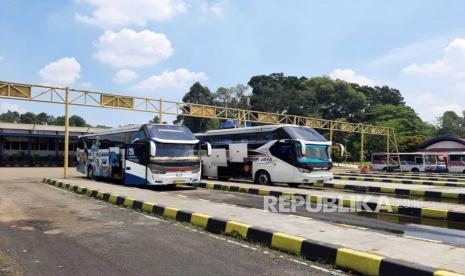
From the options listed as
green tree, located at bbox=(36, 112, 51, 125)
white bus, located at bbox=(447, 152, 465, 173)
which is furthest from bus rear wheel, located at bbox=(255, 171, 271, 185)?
green tree, located at bbox=(36, 112, 51, 125)

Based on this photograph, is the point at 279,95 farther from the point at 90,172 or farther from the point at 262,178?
the point at 262,178

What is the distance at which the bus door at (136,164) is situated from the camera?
16.6 m

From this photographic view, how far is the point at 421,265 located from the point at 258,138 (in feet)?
48.1

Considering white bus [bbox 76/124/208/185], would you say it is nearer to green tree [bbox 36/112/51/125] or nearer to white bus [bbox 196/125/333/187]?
white bus [bbox 196/125/333/187]

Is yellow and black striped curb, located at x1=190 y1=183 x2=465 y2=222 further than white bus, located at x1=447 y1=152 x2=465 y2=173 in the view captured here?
No

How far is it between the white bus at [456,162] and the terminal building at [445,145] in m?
11.2

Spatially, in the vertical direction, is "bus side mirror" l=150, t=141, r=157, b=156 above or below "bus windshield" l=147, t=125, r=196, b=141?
below

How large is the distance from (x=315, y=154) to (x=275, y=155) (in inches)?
71.4

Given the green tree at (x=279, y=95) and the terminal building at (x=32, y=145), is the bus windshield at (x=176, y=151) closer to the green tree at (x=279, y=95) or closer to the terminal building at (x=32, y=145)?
the terminal building at (x=32, y=145)

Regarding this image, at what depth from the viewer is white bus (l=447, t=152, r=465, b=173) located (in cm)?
3781

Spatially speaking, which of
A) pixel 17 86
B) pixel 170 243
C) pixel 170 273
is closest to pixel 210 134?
pixel 17 86

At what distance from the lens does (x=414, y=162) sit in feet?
132

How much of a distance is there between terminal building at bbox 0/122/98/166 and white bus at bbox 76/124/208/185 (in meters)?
29.5

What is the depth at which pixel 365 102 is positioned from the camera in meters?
83.2
